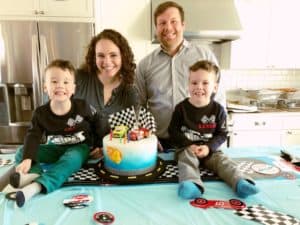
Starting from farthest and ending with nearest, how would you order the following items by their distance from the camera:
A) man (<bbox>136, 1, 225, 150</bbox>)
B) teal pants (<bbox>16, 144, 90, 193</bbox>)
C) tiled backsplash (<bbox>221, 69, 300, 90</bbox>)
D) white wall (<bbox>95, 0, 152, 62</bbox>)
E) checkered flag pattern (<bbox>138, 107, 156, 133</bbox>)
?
tiled backsplash (<bbox>221, 69, 300, 90</bbox>)
white wall (<bbox>95, 0, 152, 62</bbox>)
man (<bbox>136, 1, 225, 150</bbox>)
checkered flag pattern (<bbox>138, 107, 156, 133</bbox>)
teal pants (<bbox>16, 144, 90, 193</bbox>)

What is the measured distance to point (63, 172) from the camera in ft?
3.76

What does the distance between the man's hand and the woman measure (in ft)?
1.54

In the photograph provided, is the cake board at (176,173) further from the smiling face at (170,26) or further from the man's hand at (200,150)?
the smiling face at (170,26)

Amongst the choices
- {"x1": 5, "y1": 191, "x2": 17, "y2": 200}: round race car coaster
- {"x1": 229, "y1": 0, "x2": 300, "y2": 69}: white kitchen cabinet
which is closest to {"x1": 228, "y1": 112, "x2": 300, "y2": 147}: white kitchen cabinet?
{"x1": 229, "y1": 0, "x2": 300, "y2": 69}: white kitchen cabinet

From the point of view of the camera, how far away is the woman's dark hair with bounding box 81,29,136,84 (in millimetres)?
1572

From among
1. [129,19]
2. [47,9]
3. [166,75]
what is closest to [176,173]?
[166,75]

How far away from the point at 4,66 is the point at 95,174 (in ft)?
6.23

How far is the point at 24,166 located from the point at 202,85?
3.05 ft

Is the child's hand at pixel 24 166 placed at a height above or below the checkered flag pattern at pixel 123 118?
below

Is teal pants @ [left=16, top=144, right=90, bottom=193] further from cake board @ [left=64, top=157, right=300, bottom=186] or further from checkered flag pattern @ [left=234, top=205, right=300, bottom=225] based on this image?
checkered flag pattern @ [left=234, top=205, right=300, bottom=225]

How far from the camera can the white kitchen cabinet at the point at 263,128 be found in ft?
9.50

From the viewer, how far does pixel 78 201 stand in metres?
0.99

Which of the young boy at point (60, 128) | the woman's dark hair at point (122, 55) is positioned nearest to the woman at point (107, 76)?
the woman's dark hair at point (122, 55)

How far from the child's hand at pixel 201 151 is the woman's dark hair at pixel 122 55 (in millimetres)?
586
